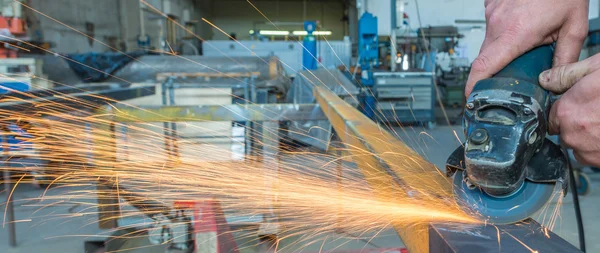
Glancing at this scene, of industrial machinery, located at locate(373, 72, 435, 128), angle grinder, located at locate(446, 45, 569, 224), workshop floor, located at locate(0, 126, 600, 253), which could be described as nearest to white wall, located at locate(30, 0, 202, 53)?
workshop floor, located at locate(0, 126, 600, 253)

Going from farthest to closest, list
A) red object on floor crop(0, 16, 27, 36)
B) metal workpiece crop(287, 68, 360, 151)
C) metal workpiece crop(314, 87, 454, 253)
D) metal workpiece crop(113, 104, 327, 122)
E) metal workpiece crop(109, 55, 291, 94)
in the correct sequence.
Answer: metal workpiece crop(109, 55, 291, 94), metal workpiece crop(287, 68, 360, 151), red object on floor crop(0, 16, 27, 36), metal workpiece crop(113, 104, 327, 122), metal workpiece crop(314, 87, 454, 253)

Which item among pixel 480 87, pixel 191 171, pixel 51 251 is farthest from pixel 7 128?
pixel 480 87

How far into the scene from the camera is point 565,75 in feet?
3.30

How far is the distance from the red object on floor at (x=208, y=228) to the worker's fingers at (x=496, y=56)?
1.23 meters

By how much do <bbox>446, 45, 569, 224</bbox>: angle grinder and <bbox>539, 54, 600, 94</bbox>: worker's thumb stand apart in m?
0.02

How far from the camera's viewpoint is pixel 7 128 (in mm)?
3129

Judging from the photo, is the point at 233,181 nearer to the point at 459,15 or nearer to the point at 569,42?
the point at 569,42

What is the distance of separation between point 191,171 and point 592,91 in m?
1.74

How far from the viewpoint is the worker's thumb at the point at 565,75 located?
99cm

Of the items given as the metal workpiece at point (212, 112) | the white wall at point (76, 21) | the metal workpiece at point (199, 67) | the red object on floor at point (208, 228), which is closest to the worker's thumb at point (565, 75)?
the red object on floor at point (208, 228)

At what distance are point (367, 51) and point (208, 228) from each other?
714 cm

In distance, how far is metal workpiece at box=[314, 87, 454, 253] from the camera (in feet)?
3.44

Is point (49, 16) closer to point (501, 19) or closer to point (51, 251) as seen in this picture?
point (51, 251)

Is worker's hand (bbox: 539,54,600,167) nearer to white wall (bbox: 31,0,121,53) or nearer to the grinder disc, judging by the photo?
the grinder disc
